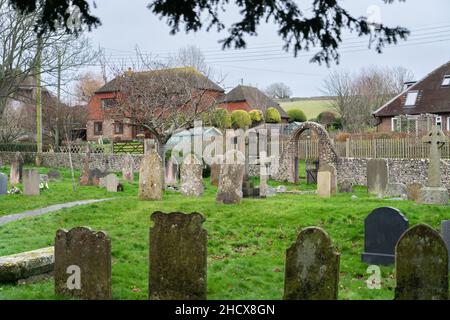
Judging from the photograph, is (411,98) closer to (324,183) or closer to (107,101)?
(324,183)

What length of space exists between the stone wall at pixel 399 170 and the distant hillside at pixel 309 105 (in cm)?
3881

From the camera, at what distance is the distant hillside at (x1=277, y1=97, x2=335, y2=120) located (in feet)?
229

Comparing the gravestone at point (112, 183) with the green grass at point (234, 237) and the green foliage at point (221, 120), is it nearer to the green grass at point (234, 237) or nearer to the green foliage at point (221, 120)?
the green grass at point (234, 237)

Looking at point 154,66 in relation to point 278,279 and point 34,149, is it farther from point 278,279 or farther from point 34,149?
point 278,279

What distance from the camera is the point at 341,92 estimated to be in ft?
190

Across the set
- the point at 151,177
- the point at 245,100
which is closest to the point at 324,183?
the point at 151,177

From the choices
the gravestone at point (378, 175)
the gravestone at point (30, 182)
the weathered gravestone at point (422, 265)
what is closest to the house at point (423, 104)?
the gravestone at point (378, 175)

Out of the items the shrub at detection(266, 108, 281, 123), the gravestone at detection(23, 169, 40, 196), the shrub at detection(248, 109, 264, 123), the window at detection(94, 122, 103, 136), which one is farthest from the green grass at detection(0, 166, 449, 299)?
the window at detection(94, 122, 103, 136)

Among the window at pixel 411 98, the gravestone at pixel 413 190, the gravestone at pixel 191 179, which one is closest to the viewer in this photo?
the gravestone at pixel 413 190

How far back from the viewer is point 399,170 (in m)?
25.4

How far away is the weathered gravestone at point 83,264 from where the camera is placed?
716cm

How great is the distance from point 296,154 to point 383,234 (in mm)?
18928
